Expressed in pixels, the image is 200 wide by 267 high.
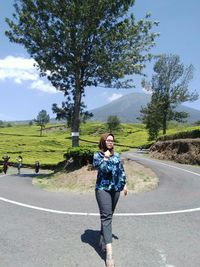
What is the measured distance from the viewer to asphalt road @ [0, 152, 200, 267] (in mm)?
6641

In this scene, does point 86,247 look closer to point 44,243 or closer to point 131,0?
point 44,243

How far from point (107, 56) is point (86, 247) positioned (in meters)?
18.0

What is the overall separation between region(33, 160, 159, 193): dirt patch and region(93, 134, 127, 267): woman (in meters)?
7.81

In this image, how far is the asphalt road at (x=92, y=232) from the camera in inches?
261

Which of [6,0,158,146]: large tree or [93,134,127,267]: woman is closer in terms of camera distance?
[93,134,127,267]: woman

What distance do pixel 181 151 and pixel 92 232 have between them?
82.5ft

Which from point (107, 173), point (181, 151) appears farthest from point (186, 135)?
point (107, 173)

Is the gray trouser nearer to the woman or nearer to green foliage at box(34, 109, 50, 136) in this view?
the woman

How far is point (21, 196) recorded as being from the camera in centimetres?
1422

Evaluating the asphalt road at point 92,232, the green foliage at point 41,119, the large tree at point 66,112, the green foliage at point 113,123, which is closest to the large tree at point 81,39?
the large tree at point 66,112

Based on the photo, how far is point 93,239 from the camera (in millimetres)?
7914

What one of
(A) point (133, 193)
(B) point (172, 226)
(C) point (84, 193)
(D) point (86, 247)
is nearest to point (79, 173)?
(C) point (84, 193)

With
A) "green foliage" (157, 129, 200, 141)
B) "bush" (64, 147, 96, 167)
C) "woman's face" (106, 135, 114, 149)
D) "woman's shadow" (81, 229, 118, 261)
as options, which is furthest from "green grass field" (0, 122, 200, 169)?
"woman's face" (106, 135, 114, 149)

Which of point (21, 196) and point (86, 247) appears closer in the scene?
point (86, 247)
